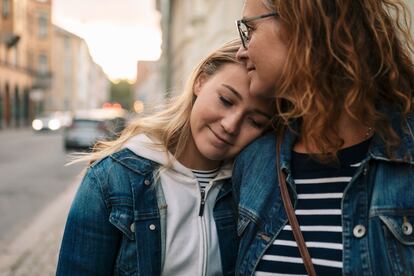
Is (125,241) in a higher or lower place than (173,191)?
lower

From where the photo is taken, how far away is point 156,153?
194 centimetres

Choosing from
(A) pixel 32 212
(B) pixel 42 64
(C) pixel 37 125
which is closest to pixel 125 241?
(A) pixel 32 212

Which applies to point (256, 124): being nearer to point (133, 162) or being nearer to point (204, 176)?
point (204, 176)

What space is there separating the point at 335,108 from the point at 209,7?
10978 mm

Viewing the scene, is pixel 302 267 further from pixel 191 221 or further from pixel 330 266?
pixel 191 221

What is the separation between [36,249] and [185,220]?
449cm

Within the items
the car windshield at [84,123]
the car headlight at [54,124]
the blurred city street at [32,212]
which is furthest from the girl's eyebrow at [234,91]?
the car headlight at [54,124]

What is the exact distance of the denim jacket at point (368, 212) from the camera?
1.41 metres

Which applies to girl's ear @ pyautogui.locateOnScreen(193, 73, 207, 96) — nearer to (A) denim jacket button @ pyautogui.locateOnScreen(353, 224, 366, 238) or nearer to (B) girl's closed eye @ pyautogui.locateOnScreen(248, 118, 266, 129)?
(B) girl's closed eye @ pyautogui.locateOnScreen(248, 118, 266, 129)

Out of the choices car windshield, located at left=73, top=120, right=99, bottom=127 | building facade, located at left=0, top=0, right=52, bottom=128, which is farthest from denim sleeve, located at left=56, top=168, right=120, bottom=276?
building facade, located at left=0, top=0, right=52, bottom=128

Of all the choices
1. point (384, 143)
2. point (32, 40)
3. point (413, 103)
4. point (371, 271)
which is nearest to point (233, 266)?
point (371, 271)

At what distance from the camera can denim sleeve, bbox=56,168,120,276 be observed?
1768mm

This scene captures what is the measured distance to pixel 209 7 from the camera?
1214 cm

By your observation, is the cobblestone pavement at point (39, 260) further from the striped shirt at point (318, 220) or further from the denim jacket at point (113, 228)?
the striped shirt at point (318, 220)
